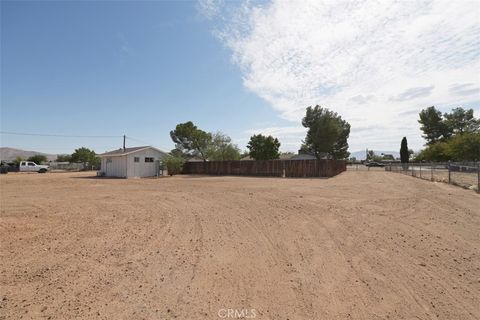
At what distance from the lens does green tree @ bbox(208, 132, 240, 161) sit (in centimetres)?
4481

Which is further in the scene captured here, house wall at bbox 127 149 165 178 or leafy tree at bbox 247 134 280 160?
leafy tree at bbox 247 134 280 160

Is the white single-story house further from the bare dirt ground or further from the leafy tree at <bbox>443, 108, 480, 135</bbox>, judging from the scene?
the leafy tree at <bbox>443, 108, 480, 135</bbox>

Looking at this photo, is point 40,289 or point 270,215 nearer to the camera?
point 40,289

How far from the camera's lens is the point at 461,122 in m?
57.8

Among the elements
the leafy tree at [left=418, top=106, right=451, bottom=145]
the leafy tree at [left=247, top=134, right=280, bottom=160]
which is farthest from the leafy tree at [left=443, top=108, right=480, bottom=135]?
the leafy tree at [left=247, top=134, right=280, bottom=160]

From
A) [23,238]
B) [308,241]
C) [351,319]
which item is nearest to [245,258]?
[308,241]

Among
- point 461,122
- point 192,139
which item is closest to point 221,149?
point 192,139

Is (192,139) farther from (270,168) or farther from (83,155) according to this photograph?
(83,155)

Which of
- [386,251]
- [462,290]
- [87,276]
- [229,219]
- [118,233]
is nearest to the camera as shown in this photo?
[462,290]

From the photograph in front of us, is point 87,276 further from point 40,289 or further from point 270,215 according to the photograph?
point 270,215

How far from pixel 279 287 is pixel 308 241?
214cm

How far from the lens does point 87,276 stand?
4047 mm

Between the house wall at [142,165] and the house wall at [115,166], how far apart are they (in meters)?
0.59

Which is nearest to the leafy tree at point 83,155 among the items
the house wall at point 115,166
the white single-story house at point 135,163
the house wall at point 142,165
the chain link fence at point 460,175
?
the house wall at point 115,166
